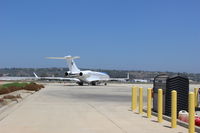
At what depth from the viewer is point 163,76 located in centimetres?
1587

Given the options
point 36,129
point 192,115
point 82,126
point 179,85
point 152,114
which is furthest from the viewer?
point 152,114

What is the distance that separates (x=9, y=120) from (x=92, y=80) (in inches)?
2479

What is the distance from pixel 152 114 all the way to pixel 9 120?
564 centimetres

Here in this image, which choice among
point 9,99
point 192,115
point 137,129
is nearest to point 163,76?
point 137,129

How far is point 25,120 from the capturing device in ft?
44.6

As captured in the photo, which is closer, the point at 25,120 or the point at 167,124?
the point at 167,124

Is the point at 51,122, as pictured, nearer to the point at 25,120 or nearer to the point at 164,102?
the point at 25,120

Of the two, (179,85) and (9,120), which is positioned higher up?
(179,85)

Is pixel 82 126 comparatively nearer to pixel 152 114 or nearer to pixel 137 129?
pixel 137 129

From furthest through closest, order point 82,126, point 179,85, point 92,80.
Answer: point 92,80
point 179,85
point 82,126

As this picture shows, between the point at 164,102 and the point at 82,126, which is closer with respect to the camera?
the point at 82,126

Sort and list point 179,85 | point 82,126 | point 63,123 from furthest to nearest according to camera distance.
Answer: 1. point 179,85
2. point 63,123
3. point 82,126

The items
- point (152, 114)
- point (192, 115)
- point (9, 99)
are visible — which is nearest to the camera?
point (192, 115)

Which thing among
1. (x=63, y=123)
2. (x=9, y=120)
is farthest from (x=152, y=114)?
(x=9, y=120)
